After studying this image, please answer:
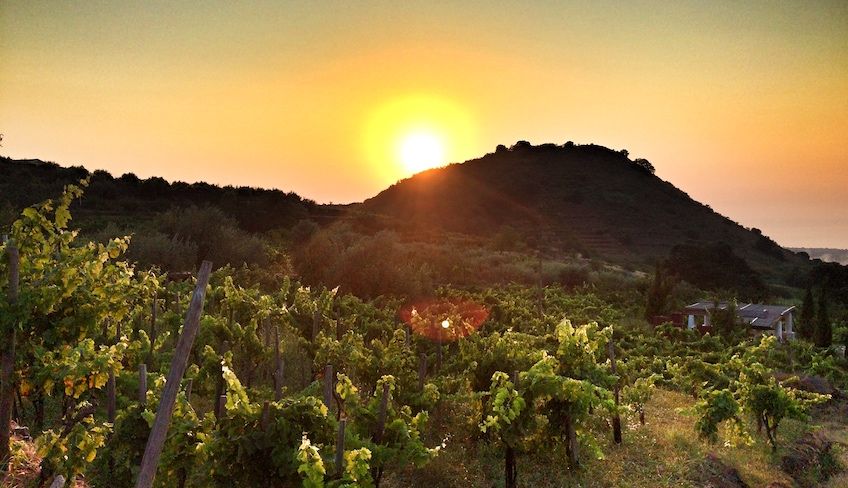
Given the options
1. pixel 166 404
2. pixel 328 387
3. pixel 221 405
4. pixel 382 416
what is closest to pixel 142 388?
pixel 221 405

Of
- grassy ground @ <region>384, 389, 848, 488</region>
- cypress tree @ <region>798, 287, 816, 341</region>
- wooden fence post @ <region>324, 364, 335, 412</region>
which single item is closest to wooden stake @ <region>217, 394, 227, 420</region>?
wooden fence post @ <region>324, 364, 335, 412</region>

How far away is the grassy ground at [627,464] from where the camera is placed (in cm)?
945

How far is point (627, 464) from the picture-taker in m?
10.4

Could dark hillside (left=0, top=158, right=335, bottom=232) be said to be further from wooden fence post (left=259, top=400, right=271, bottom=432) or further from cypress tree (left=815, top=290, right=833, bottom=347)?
wooden fence post (left=259, top=400, right=271, bottom=432)

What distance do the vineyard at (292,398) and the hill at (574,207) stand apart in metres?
52.7

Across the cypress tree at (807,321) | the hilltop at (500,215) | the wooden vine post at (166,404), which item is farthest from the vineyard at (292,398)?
the hilltop at (500,215)

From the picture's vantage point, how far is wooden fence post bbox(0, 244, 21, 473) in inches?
260

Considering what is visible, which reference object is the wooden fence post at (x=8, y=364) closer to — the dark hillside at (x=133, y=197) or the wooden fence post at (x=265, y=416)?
the wooden fence post at (x=265, y=416)

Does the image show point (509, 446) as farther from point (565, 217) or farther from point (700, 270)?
point (565, 217)

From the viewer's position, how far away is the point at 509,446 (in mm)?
8703

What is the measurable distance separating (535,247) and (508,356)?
2290 inches

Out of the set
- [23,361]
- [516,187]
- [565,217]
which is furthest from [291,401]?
[516,187]

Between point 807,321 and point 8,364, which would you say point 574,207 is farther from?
point 8,364

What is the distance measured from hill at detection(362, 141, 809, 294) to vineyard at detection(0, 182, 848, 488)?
52.7m
